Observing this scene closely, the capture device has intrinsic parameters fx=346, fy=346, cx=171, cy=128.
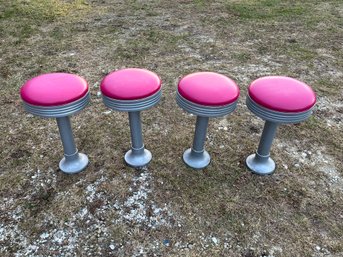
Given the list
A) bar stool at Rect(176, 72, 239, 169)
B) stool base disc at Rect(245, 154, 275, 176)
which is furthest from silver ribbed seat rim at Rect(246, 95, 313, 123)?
stool base disc at Rect(245, 154, 275, 176)

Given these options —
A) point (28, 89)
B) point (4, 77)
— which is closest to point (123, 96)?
point (28, 89)

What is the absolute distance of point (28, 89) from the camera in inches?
106

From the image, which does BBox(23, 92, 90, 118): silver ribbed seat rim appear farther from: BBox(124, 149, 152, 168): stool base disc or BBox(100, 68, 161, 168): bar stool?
BBox(124, 149, 152, 168): stool base disc

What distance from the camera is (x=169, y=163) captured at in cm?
340

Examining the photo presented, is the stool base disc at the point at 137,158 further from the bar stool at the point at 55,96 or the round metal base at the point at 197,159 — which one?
the bar stool at the point at 55,96

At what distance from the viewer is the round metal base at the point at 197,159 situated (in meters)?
3.35

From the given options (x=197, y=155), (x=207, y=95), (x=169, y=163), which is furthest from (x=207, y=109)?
(x=169, y=163)

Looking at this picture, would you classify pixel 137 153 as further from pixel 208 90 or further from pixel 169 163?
pixel 208 90

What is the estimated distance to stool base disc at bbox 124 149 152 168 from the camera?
334cm

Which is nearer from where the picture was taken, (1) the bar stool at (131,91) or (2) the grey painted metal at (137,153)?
(1) the bar stool at (131,91)

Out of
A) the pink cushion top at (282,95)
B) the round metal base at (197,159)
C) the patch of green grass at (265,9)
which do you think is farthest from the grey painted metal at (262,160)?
the patch of green grass at (265,9)

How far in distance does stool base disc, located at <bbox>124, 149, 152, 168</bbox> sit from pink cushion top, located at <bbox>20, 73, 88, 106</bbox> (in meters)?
0.90

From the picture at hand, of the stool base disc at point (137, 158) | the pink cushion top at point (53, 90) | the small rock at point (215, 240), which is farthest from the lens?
the stool base disc at point (137, 158)

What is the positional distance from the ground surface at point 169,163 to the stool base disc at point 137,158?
3.5 inches
